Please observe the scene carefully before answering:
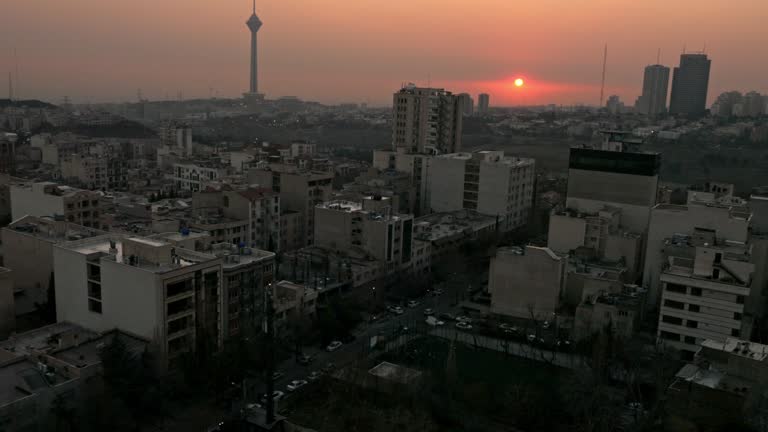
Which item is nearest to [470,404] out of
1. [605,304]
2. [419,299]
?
[605,304]

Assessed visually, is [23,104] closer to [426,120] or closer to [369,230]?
[426,120]

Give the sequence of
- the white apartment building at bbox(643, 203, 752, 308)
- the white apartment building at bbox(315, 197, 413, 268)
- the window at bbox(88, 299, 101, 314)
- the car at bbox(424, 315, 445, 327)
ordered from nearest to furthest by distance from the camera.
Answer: the window at bbox(88, 299, 101, 314), the car at bbox(424, 315, 445, 327), the white apartment building at bbox(643, 203, 752, 308), the white apartment building at bbox(315, 197, 413, 268)

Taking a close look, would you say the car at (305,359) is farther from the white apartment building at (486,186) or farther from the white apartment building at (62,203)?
the white apartment building at (486,186)

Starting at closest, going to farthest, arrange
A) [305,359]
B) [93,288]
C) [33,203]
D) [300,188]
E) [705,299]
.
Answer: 1. [93,288]
2. [305,359]
3. [705,299]
4. [33,203]
5. [300,188]

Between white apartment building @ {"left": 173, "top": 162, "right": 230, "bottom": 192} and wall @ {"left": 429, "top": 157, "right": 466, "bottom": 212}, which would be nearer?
wall @ {"left": 429, "top": 157, "right": 466, "bottom": 212}

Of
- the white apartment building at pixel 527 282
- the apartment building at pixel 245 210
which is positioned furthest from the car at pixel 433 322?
the apartment building at pixel 245 210

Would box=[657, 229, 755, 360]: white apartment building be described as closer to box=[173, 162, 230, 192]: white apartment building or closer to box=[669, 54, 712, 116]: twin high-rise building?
box=[173, 162, 230, 192]: white apartment building

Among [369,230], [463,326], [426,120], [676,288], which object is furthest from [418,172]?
[676,288]

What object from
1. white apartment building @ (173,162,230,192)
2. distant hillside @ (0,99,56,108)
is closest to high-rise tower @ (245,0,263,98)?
distant hillside @ (0,99,56,108)
